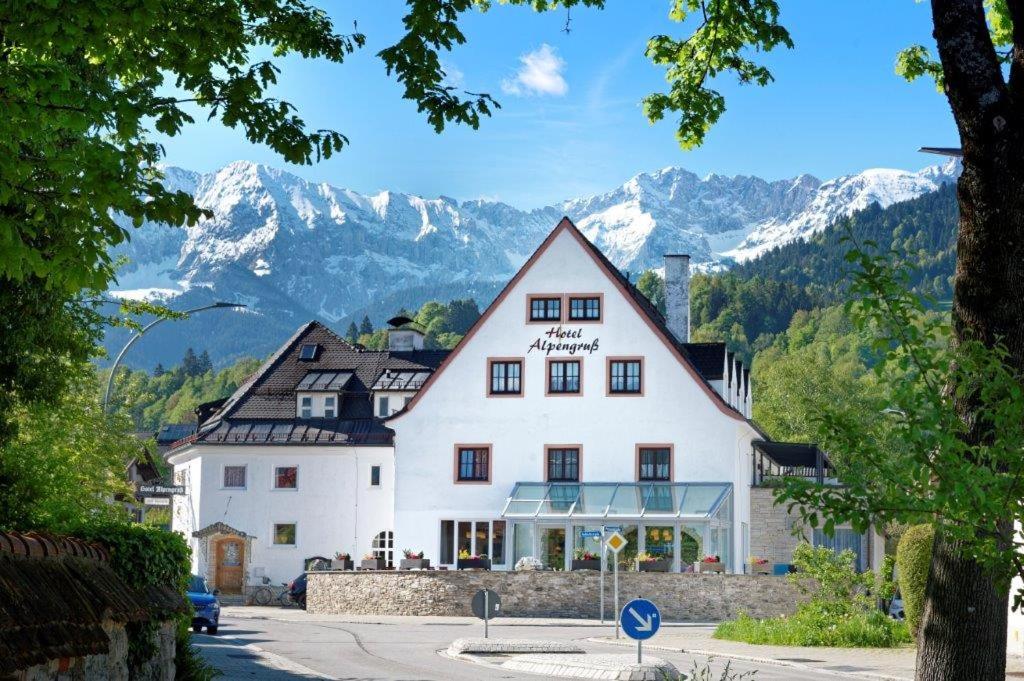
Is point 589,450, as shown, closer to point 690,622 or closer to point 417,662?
point 690,622

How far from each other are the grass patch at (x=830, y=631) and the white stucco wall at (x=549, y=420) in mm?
18291

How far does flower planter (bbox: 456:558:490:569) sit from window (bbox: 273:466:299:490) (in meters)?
13.2

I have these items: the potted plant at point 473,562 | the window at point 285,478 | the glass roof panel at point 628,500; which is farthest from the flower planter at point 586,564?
the window at point 285,478

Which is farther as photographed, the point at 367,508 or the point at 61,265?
the point at 367,508

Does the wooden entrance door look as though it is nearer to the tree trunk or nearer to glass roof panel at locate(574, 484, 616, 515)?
glass roof panel at locate(574, 484, 616, 515)

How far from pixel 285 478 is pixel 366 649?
3012 cm

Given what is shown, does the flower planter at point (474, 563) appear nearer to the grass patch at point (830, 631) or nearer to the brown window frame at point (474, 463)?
the brown window frame at point (474, 463)

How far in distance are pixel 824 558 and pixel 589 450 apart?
71.0 feet

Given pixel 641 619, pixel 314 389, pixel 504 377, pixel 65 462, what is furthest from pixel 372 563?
pixel 641 619

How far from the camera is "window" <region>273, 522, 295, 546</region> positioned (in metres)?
60.7

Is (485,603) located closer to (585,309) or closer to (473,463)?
(473,463)

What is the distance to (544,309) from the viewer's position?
5478 cm

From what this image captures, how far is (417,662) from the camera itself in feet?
92.1

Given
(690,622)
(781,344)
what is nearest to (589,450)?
(690,622)
